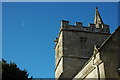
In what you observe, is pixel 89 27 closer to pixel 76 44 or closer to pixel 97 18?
pixel 76 44

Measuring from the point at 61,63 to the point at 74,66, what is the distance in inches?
55.9

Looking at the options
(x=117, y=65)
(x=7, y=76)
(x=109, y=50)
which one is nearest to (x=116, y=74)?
(x=117, y=65)

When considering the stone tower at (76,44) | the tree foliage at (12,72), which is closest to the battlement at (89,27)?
the stone tower at (76,44)

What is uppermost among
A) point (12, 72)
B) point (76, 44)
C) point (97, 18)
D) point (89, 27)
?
point (97, 18)

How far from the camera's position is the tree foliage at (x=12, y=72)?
690 inches

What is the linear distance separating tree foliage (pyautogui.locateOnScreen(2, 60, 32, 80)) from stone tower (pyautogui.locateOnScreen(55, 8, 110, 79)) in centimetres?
441

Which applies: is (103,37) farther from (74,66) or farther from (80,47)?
(74,66)

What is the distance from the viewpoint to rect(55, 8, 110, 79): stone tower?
73.5 ft

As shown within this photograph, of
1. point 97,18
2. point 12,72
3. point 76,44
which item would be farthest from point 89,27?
point 12,72

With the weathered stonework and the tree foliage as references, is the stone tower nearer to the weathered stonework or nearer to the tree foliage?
the weathered stonework

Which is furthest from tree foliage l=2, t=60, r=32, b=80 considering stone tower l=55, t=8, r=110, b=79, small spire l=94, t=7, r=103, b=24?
small spire l=94, t=7, r=103, b=24

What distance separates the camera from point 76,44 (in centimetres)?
2370

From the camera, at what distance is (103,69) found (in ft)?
44.8

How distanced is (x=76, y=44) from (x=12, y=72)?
825 centimetres
